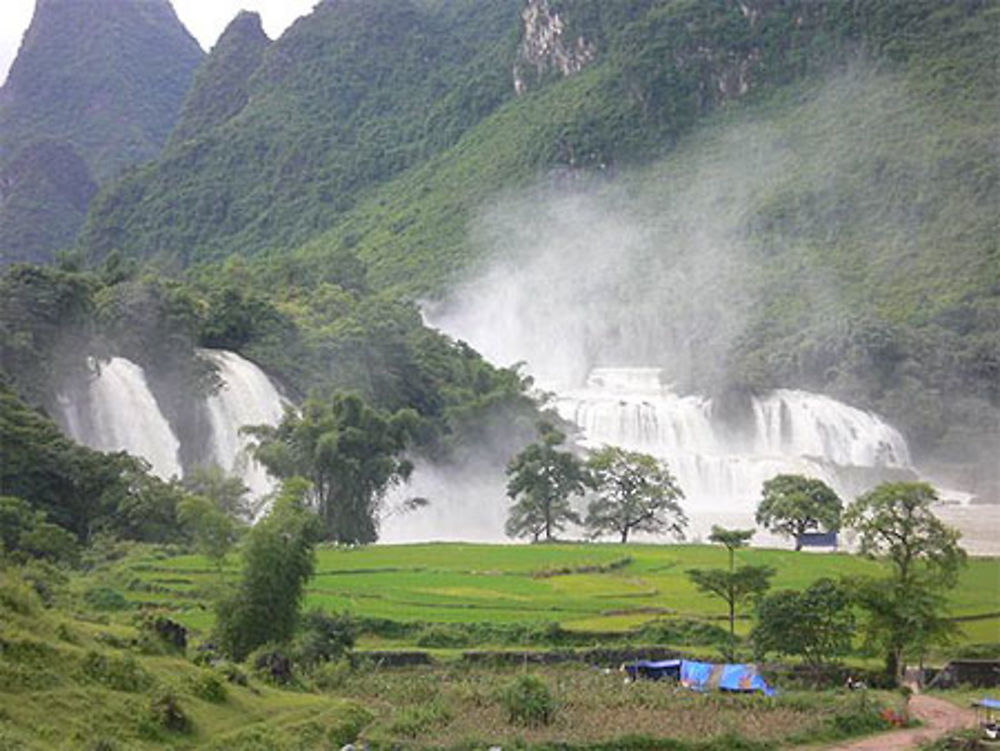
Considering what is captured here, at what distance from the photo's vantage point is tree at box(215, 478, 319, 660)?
2494cm

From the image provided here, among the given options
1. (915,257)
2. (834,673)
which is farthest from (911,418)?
(834,673)

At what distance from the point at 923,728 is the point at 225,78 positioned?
138m

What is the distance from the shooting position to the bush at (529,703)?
21.7 m

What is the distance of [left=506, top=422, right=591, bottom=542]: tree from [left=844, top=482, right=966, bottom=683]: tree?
17640mm

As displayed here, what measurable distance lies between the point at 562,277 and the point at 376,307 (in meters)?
39.7

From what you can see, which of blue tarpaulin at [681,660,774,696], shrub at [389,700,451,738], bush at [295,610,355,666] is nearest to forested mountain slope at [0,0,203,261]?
bush at [295,610,355,666]

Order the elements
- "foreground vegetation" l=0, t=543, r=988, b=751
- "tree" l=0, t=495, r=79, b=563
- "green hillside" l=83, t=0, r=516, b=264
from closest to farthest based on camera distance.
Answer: "foreground vegetation" l=0, t=543, r=988, b=751, "tree" l=0, t=495, r=79, b=563, "green hillside" l=83, t=0, r=516, b=264

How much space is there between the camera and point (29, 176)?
12169 cm

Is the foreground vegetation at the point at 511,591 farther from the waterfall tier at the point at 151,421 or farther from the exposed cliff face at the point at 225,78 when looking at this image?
the exposed cliff face at the point at 225,78

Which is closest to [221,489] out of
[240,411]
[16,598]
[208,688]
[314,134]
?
[240,411]

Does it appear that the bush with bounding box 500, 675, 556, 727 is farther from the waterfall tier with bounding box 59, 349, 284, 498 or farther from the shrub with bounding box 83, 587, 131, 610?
the waterfall tier with bounding box 59, 349, 284, 498

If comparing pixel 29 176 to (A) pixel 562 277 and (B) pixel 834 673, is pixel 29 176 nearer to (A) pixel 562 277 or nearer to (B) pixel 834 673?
(A) pixel 562 277

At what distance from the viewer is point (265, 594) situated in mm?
25078

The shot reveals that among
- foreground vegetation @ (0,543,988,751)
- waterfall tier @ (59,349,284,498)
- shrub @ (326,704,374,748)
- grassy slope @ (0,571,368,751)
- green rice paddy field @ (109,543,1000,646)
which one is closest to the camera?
grassy slope @ (0,571,368,751)
